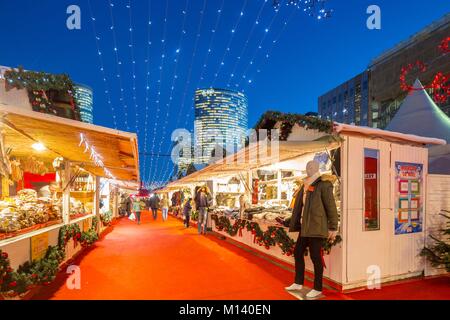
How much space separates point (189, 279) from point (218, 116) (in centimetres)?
2304

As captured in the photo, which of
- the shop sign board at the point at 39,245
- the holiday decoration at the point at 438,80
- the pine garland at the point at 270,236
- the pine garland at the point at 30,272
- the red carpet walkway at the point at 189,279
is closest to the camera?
the pine garland at the point at 30,272

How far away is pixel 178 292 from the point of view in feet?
14.3

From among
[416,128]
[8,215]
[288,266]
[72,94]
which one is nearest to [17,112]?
[8,215]

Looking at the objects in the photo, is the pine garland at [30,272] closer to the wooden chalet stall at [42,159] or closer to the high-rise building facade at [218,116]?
the wooden chalet stall at [42,159]

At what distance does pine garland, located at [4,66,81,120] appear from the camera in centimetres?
445

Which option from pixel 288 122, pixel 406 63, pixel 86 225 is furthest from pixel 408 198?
pixel 406 63

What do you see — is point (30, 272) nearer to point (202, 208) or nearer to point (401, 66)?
point (202, 208)

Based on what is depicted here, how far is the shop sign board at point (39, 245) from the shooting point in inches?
174

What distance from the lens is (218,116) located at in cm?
2733

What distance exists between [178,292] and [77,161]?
5.12m

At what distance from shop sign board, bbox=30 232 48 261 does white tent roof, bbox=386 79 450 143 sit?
10.6 m

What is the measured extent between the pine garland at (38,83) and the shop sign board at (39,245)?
2.05m

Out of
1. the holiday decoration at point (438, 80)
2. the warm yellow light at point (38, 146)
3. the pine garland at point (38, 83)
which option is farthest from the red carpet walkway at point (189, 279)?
the holiday decoration at point (438, 80)
